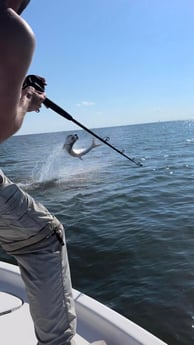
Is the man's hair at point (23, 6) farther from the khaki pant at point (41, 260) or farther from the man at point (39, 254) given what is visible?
the khaki pant at point (41, 260)

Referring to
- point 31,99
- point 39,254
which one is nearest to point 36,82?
point 31,99

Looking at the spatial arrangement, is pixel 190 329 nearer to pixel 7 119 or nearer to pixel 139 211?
pixel 7 119

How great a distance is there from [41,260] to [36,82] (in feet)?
3.45

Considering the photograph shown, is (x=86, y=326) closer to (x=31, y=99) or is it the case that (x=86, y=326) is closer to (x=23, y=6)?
(x=31, y=99)

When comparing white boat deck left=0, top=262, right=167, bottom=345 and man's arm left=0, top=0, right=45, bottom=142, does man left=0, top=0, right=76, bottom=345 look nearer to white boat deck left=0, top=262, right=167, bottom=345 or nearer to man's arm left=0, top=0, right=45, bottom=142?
man's arm left=0, top=0, right=45, bottom=142

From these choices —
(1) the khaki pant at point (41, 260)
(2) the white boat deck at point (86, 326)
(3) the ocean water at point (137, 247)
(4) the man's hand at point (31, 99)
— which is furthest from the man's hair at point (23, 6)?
(3) the ocean water at point (137, 247)

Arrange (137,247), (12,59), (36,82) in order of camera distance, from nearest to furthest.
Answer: (12,59)
(36,82)
(137,247)

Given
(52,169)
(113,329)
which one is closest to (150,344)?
(113,329)

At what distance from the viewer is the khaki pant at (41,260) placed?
7.07ft

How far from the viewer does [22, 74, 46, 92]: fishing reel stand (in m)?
2.11

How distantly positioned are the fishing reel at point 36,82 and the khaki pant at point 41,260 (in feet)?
1.79

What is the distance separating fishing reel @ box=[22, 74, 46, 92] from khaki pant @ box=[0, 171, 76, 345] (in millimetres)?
545

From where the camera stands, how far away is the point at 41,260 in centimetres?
220

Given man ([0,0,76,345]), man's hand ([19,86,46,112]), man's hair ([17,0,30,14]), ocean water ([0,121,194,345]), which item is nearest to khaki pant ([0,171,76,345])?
man ([0,0,76,345])
